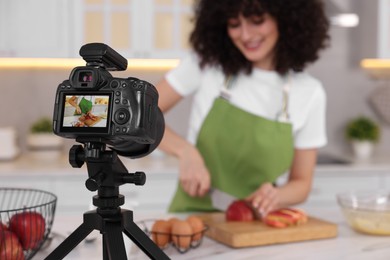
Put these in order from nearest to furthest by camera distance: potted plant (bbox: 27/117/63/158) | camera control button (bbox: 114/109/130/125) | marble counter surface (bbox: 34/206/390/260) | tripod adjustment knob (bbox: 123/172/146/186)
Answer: camera control button (bbox: 114/109/130/125) → tripod adjustment knob (bbox: 123/172/146/186) → marble counter surface (bbox: 34/206/390/260) → potted plant (bbox: 27/117/63/158)

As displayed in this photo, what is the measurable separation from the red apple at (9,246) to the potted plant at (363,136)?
8.79 ft

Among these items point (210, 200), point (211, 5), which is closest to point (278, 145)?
point (210, 200)

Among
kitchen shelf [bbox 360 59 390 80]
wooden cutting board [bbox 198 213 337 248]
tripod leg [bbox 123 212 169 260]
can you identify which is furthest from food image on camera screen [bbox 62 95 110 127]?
kitchen shelf [bbox 360 59 390 80]

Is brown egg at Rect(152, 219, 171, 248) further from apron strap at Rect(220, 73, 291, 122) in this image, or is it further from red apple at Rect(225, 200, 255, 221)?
apron strap at Rect(220, 73, 291, 122)

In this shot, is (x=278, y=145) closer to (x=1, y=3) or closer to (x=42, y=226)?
(x=42, y=226)

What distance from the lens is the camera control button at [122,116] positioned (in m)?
0.97

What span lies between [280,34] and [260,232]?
2.81 feet

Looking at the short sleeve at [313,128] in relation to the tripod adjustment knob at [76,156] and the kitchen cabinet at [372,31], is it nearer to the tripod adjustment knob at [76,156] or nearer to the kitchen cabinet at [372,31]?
the tripod adjustment knob at [76,156]

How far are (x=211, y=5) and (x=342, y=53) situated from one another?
1.90m

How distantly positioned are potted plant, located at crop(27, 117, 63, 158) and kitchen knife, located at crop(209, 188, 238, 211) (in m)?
1.44

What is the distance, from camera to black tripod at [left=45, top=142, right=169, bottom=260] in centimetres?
105

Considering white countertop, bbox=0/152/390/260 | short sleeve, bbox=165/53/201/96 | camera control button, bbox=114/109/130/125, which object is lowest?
white countertop, bbox=0/152/390/260

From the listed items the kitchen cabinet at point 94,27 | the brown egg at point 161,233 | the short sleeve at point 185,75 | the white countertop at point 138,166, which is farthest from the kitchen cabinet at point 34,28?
the brown egg at point 161,233

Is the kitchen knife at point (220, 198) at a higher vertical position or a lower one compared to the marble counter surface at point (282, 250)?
lower
